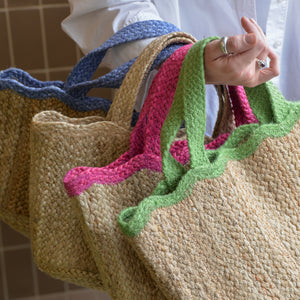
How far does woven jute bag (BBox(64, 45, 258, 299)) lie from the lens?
35cm

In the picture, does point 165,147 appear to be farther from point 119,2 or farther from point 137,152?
point 119,2

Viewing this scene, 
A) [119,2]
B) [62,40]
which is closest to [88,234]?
[119,2]

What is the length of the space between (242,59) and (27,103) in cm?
26

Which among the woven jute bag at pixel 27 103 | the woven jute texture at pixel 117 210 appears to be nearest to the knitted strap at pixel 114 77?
the woven jute bag at pixel 27 103

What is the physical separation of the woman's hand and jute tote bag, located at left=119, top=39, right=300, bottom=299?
0.02m

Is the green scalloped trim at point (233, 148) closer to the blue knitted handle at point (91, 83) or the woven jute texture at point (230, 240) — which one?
the woven jute texture at point (230, 240)

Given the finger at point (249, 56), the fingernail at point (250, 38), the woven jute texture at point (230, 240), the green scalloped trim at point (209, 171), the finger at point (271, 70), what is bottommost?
the woven jute texture at point (230, 240)

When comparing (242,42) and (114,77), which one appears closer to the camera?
(242,42)

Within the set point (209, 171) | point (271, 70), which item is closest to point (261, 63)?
point (271, 70)

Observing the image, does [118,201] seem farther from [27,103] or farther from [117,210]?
[27,103]

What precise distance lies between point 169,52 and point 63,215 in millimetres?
208

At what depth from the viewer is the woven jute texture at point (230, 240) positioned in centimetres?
33

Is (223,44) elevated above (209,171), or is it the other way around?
(223,44)

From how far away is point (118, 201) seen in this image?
37 cm
